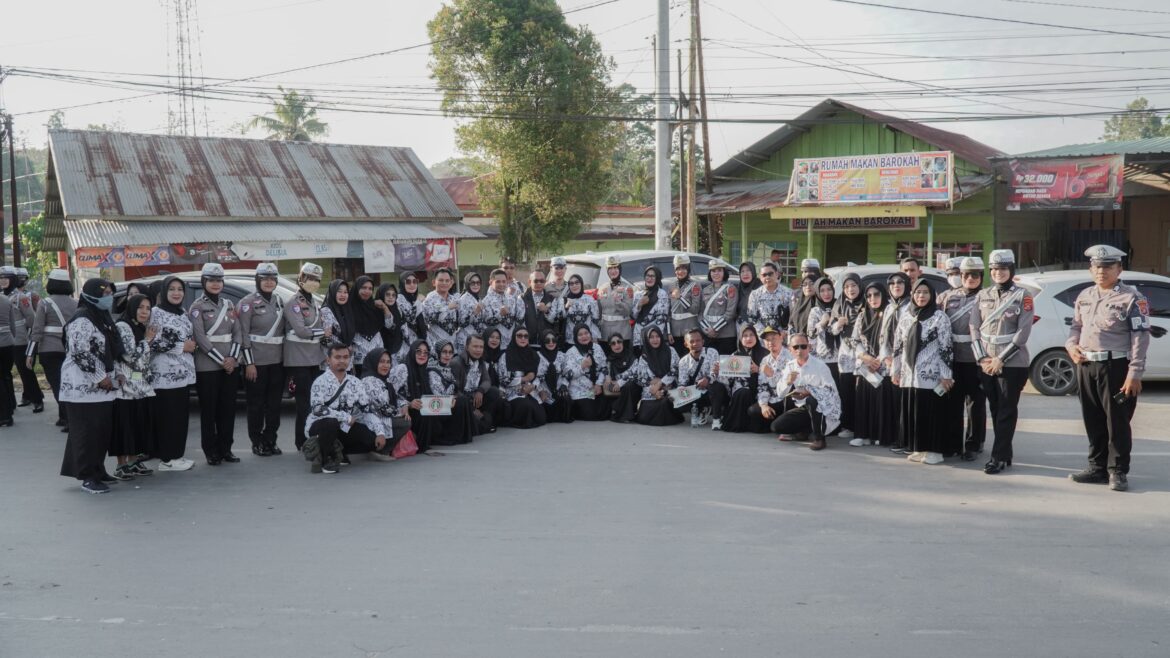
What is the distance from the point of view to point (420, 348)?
9.22m

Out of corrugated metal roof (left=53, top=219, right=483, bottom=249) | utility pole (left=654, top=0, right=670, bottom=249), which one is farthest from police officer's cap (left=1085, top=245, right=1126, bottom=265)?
corrugated metal roof (left=53, top=219, right=483, bottom=249)

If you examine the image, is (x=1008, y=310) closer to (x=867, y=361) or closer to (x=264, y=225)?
(x=867, y=361)

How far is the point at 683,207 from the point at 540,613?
57.6 feet

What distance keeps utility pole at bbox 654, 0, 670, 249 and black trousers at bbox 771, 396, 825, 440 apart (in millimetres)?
9933

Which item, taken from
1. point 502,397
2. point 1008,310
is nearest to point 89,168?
point 502,397

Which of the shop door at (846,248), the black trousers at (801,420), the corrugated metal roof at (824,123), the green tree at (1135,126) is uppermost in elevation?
the green tree at (1135,126)

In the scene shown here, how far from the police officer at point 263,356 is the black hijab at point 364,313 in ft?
→ 2.64

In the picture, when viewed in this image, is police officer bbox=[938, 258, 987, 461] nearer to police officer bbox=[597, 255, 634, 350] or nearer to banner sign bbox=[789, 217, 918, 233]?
police officer bbox=[597, 255, 634, 350]

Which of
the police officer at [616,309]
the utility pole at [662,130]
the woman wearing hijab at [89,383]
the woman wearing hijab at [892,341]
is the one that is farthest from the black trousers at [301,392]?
the utility pole at [662,130]

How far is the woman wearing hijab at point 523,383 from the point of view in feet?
33.6

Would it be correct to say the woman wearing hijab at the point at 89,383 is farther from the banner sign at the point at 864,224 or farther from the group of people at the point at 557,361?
the banner sign at the point at 864,224

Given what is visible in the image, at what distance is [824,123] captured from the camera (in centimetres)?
2330

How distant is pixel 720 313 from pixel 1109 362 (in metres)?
4.63

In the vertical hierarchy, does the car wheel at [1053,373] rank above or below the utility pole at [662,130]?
below
